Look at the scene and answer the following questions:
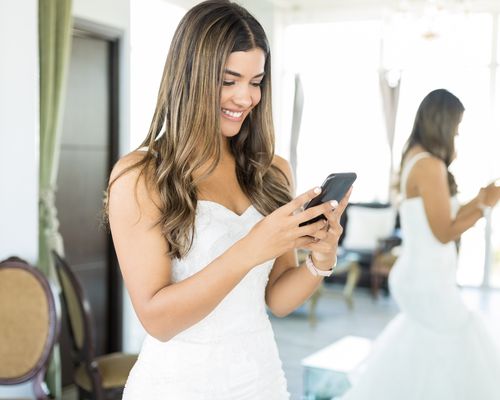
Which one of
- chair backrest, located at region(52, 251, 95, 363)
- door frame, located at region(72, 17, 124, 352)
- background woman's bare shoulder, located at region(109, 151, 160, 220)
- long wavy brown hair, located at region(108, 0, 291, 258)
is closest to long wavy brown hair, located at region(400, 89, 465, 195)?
long wavy brown hair, located at region(108, 0, 291, 258)

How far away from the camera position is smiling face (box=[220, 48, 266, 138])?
1.31m

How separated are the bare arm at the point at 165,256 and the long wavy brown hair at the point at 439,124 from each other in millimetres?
602

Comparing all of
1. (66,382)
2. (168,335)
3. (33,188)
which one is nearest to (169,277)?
(168,335)

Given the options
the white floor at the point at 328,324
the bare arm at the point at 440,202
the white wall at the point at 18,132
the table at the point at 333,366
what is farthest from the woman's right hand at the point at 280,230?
the white wall at the point at 18,132

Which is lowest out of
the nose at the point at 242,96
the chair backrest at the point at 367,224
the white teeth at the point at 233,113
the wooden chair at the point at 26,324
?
the wooden chair at the point at 26,324

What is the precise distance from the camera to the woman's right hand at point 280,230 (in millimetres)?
1130

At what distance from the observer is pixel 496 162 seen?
5.26 feet

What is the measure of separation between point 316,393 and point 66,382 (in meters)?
1.57

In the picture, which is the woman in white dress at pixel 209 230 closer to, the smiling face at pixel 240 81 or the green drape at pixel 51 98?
the smiling face at pixel 240 81

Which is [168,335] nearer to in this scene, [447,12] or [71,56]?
[447,12]

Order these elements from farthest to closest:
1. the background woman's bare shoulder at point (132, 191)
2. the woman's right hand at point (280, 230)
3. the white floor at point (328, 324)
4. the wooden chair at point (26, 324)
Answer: the wooden chair at point (26, 324)
the white floor at point (328, 324)
the background woman's bare shoulder at point (132, 191)
the woman's right hand at point (280, 230)

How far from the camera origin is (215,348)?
1.40m

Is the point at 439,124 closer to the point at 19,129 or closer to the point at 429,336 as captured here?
the point at 429,336

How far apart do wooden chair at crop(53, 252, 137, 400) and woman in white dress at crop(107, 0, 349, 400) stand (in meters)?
1.17
